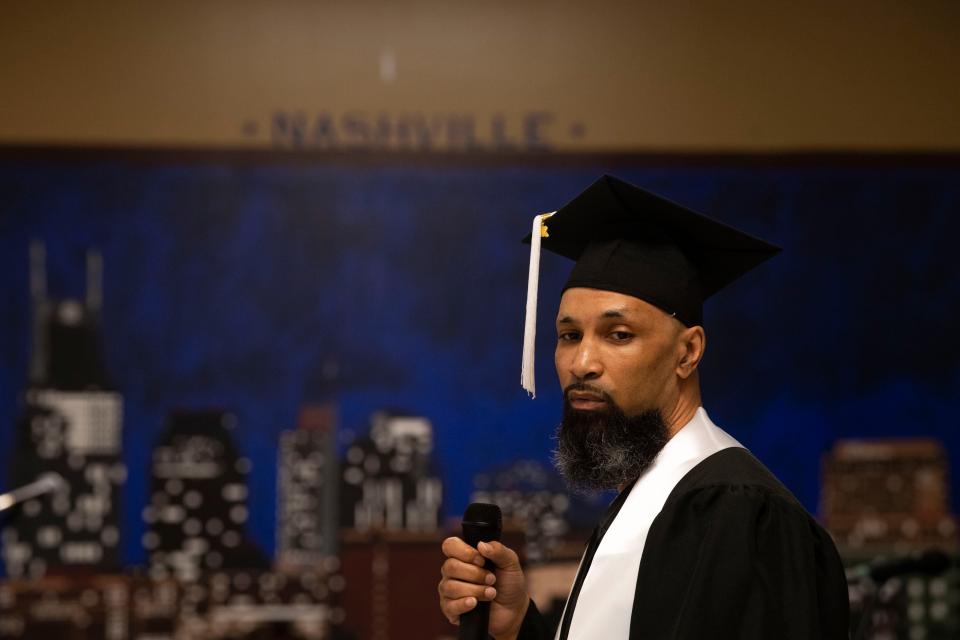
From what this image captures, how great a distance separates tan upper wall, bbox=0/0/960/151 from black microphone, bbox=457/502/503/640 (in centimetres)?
298

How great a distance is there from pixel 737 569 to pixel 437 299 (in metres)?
3.16

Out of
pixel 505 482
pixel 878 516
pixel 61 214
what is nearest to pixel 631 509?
pixel 505 482

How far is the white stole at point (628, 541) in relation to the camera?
1.78m

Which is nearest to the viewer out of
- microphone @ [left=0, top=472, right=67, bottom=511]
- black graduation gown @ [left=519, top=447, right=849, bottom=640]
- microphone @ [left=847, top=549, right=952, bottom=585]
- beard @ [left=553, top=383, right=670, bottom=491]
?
black graduation gown @ [left=519, top=447, right=849, bottom=640]

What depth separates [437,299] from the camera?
183 inches

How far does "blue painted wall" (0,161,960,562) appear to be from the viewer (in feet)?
14.9

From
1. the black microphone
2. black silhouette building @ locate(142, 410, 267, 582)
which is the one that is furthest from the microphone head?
black silhouette building @ locate(142, 410, 267, 582)

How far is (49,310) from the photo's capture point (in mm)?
4543

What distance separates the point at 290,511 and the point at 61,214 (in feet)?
5.16

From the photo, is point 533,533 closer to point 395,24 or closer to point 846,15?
point 395,24

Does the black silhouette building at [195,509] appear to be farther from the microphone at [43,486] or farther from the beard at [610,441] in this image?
the beard at [610,441]

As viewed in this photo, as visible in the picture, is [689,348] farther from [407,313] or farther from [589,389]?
[407,313]

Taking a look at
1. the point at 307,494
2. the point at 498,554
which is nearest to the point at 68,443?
the point at 307,494

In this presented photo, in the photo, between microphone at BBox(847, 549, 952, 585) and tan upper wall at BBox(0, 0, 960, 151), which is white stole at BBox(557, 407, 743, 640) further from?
tan upper wall at BBox(0, 0, 960, 151)
